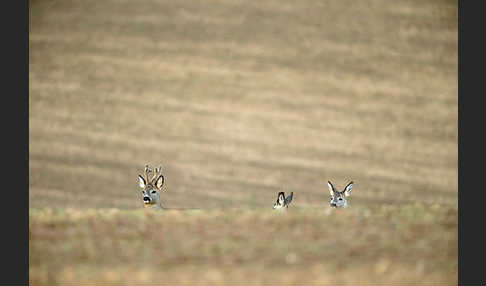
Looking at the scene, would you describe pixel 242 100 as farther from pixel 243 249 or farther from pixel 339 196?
pixel 243 249

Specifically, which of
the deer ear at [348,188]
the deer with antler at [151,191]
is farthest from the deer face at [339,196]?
the deer with antler at [151,191]

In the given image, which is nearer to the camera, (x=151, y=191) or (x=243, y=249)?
(x=243, y=249)

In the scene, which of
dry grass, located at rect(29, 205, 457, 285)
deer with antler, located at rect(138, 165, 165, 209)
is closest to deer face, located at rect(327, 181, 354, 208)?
deer with antler, located at rect(138, 165, 165, 209)

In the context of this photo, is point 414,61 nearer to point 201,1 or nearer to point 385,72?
point 385,72

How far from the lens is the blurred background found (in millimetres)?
7793

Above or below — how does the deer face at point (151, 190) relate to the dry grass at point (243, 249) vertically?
above

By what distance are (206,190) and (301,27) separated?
204 centimetres

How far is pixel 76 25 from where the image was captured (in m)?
7.84

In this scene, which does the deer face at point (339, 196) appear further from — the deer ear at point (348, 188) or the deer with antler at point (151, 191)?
the deer with antler at point (151, 191)

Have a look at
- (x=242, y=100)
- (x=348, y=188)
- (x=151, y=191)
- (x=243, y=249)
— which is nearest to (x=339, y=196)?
(x=348, y=188)

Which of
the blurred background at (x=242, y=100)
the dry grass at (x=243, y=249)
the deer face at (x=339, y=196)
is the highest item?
the blurred background at (x=242, y=100)

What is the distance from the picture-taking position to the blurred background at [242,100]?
25.6 feet

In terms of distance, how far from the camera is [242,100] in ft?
26.2

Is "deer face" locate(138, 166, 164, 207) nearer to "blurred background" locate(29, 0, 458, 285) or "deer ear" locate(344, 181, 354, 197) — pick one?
"blurred background" locate(29, 0, 458, 285)
